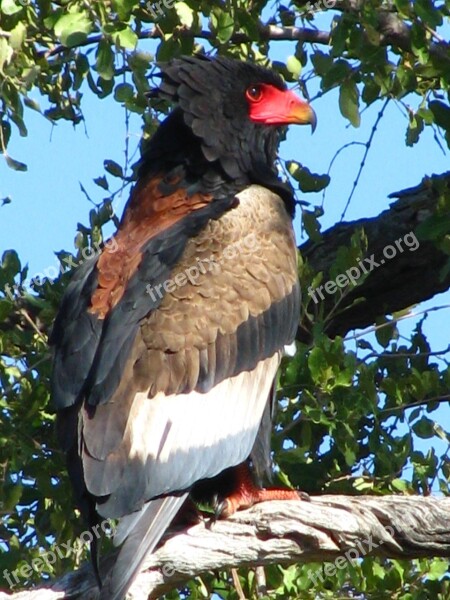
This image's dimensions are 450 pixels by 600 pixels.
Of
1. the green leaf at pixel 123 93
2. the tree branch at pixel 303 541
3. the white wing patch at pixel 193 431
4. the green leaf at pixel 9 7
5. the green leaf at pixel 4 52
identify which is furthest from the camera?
the green leaf at pixel 123 93

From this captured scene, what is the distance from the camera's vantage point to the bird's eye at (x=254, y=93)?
276 inches

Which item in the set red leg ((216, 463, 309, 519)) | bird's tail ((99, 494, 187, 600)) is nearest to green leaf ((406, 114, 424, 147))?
red leg ((216, 463, 309, 519))

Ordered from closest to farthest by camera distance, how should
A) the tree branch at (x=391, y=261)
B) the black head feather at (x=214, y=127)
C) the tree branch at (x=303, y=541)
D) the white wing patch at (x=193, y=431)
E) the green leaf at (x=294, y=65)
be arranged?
the tree branch at (x=303, y=541), the white wing patch at (x=193, y=431), the black head feather at (x=214, y=127), the green leaf at (x=294, y=65), the tree branch at (x=391, y=261)

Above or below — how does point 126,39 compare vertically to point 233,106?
above

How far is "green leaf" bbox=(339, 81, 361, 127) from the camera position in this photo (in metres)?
6.58

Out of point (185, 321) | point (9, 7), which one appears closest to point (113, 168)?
point (9, 7)

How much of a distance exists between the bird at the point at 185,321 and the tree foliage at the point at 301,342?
206 millimetres

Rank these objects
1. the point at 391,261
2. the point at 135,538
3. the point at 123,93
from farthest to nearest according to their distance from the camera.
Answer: the point at 391,261 < the point at 123,93 < the point at 135,538

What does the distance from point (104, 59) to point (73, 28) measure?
25cm

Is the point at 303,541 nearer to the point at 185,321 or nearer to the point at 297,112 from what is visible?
the point at 185,321

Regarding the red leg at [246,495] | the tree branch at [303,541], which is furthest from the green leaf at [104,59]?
the tree branch at [303,541]

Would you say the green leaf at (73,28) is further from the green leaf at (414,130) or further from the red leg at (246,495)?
the red leg at (246,495)

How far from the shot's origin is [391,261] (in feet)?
25.2

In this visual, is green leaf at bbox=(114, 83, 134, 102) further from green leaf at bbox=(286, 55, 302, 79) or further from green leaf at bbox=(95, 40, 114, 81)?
green leaf at bbox=(286, 55, 302, 79)
